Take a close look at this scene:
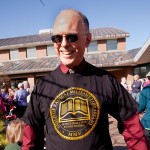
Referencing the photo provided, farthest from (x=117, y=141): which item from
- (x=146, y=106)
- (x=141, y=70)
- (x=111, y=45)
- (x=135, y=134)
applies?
(x=111, y=45)

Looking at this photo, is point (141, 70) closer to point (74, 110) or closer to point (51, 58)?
point (51, 58)

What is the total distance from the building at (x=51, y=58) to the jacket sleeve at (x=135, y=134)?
49.5 feet

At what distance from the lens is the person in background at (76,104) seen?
1613 millimetres

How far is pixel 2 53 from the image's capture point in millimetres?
23391

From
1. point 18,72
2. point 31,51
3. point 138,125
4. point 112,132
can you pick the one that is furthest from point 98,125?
point 31,51

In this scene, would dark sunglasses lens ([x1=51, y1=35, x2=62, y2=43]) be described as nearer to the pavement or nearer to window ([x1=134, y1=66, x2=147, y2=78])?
the pavement

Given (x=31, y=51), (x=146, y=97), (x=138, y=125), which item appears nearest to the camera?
(x=138, y=125)

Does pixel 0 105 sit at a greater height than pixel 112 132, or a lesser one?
greater

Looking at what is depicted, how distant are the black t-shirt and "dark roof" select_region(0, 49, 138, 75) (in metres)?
15.8

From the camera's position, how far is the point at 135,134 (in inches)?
62.9

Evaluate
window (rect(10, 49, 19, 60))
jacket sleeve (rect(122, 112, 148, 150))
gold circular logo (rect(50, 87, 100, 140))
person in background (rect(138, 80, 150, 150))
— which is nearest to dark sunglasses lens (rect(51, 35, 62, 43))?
gold circular logo (rect(50, 87, 100, 140))

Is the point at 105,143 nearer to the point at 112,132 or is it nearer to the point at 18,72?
the point at 112,132

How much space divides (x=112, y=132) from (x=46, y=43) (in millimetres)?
14967

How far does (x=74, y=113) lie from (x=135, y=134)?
0.38 m
